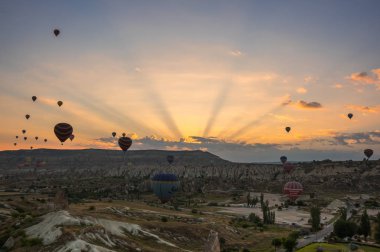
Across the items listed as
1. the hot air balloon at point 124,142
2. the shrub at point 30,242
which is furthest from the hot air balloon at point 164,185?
the shrub at point 30,242

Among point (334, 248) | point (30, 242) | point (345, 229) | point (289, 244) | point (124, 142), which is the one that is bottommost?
point (30, 242)

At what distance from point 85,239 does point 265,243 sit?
40.5 m

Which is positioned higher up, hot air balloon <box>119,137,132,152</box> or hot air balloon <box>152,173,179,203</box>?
hot air balloon <box>119,137,132,152</box>

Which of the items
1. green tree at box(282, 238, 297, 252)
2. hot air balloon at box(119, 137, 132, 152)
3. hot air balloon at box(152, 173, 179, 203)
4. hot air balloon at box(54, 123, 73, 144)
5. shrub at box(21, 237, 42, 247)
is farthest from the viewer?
hot air balloon at box(119, 137, 132, 152)

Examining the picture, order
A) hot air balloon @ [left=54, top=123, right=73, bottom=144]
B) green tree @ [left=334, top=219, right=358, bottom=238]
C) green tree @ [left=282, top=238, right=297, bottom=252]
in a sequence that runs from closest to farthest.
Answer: green tree @ [left=282, top=238, right=297, bottom=252] → green tree @ [left=334, top=219, right=358, bottom=238] → hot air balloon @ [left=54, top=123, right=73, bottom=144]

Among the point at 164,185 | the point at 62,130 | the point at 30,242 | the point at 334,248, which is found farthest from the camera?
the point at 62,130

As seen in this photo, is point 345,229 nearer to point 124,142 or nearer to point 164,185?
point 164,185

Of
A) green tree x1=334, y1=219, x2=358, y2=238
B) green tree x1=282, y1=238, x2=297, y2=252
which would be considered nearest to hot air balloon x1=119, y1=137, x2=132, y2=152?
green tree x1=334, y1=219, x2=358, y2=238

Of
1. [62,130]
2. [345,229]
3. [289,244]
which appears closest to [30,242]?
[289,244]

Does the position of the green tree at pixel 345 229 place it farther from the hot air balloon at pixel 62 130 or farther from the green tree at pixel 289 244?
the hot air balloon at pixel 62 130

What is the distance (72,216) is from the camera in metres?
65.1

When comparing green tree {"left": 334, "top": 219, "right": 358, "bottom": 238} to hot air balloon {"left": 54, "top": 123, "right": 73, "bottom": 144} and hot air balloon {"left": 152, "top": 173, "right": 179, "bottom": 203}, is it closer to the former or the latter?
hot air balloon {"left": 152, "top": 173, "right": 179, "bottom": 203}

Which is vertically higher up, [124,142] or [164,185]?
[124,142]

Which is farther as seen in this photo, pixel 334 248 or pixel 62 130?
pixel 62 130
